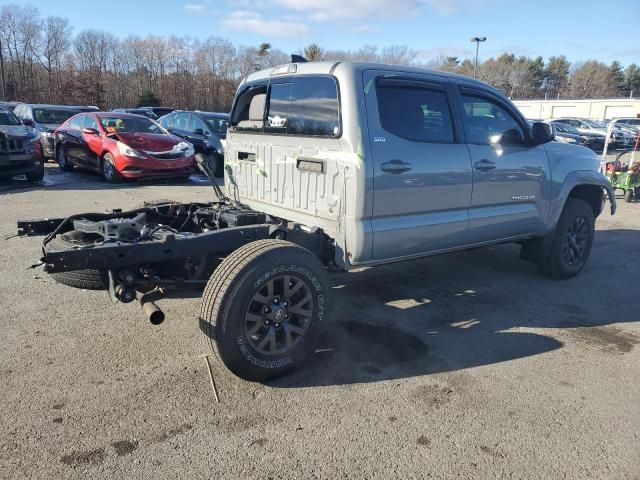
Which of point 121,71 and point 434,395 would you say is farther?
point 121,71

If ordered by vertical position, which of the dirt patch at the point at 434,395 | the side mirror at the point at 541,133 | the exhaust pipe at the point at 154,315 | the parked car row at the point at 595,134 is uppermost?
the parked car row at the point at 595,134

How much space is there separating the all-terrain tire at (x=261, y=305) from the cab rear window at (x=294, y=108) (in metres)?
1.10

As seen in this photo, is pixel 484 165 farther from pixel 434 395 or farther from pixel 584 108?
pixel 584 108

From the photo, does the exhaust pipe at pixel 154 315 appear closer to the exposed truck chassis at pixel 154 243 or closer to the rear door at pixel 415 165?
the exposed truck chassis at pixel 154 243

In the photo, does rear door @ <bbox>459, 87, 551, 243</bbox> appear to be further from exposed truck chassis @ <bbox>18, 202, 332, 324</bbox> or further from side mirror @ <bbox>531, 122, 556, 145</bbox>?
exposed truck chassis @ <bbox>18, 202, 332, 324</bbox>

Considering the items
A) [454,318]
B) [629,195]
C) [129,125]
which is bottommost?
[454,318]

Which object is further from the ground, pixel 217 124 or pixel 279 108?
pixel 217 124

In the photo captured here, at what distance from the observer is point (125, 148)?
1127cm

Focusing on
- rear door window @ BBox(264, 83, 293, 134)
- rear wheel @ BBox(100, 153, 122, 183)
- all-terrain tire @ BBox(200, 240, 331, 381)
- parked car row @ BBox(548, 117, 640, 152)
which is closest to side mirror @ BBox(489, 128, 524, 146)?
rear door window @ BBox(264, 83, 293, 134)

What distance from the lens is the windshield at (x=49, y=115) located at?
15242 millimetres

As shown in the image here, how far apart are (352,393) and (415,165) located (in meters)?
1.83

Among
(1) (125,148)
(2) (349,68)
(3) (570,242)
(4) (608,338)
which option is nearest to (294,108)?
(2) (349,68)

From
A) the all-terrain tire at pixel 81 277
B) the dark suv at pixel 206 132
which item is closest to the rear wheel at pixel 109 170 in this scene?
the dark suv at pixel 206 132

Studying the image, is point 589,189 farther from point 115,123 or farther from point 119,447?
point 115,123
